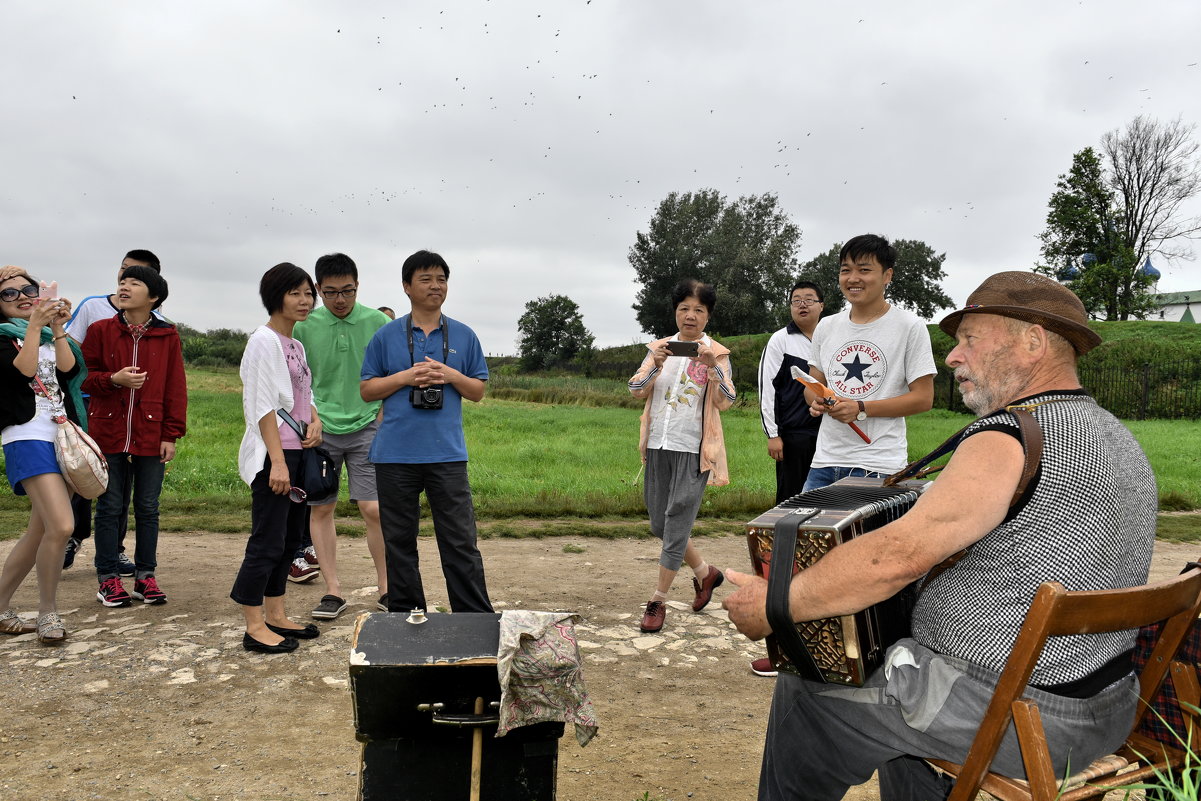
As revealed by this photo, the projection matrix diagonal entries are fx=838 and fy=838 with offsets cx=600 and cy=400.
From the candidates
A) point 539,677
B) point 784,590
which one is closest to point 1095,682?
point 784,590

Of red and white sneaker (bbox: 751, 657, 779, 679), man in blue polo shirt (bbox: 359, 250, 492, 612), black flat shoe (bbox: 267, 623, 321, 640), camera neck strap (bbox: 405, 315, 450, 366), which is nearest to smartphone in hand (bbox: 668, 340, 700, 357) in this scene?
man in blue polo shirt (bbox: 359, 250, 492, 612)

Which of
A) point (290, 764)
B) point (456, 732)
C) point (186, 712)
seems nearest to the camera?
point (456, 732)

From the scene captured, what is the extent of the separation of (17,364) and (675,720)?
4166 mm

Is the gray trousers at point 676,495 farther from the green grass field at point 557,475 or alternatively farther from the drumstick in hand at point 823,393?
the green grass field at point 557,475

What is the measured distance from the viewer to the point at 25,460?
16.0 feet

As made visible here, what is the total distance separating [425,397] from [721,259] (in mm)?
50260

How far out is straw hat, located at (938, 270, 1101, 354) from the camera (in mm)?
2416

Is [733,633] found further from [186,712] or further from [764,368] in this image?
[186,712]

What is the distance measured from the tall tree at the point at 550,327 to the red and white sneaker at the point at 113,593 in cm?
6573

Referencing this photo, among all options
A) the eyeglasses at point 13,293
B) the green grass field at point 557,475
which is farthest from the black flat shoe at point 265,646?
the green grass field at point 557,475

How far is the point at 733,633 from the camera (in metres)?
5.48

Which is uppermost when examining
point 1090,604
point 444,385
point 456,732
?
point 444,385

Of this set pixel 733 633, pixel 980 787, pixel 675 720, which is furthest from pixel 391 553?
pixel 980 787

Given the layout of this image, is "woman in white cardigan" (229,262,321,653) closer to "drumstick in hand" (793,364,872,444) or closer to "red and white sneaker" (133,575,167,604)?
"red and white sneaker" (133,575,167,604)
